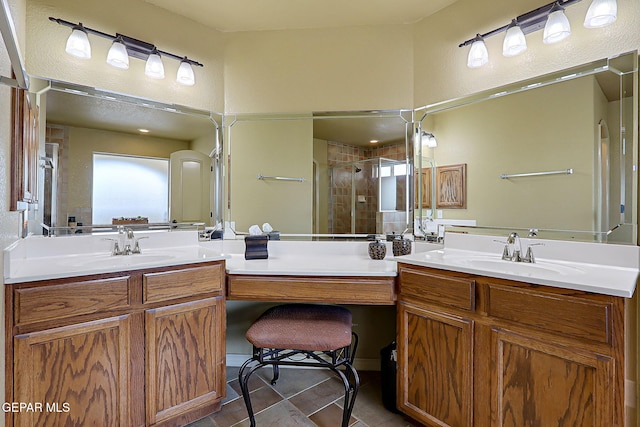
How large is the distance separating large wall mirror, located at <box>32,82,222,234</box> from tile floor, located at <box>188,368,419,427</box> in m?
1.15

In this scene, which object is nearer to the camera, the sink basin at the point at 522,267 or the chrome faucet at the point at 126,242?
the sink basin at the point at 522,267

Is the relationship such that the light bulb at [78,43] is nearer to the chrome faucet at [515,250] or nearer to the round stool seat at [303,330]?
the round stool seat at [303,330]

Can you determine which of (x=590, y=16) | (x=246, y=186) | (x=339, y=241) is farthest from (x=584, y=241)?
(x=246, y=186)

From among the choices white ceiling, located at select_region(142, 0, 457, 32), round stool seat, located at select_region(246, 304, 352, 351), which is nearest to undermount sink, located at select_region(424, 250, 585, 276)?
round stool seat, located at select_region(246, 304, 352, 351)

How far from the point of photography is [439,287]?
1400 millimetres

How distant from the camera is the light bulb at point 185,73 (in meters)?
1.99

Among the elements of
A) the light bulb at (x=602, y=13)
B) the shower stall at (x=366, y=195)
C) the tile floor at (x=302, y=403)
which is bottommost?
the tile floor at (x=302, y=403)

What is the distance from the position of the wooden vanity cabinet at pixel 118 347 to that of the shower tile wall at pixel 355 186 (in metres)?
0.88

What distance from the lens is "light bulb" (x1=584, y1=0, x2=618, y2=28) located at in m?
1.33

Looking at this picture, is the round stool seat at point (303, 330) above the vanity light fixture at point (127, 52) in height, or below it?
below

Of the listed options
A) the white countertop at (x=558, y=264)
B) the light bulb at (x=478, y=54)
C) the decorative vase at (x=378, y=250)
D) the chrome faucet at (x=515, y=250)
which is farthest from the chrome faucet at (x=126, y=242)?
the light bulb at (x=478, y=54)

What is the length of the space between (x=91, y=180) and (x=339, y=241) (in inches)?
61.2

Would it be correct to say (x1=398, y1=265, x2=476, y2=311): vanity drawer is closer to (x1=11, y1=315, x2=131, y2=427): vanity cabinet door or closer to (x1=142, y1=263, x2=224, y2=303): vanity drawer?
(x1=142, y1=263, x2=224, y2=303): vanity drawer

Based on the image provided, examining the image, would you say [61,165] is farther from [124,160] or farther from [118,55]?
[118,55]
